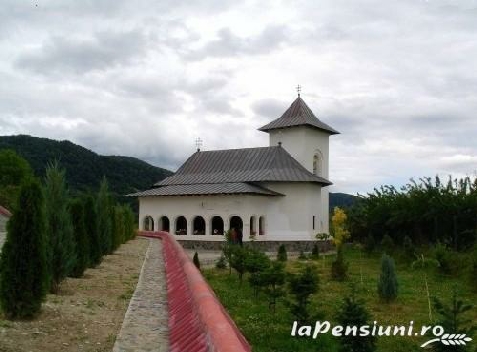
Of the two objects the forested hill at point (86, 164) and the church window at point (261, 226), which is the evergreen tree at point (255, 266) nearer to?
the church window at point (261, 226)

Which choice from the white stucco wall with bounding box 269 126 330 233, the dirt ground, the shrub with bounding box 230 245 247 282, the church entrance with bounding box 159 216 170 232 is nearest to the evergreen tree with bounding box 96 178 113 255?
the shrub with bounding box 230 245 247 282

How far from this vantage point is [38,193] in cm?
709

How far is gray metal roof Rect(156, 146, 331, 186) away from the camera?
3212cm

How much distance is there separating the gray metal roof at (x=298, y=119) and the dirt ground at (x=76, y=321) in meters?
25.6

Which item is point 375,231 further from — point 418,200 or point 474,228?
point 474,228

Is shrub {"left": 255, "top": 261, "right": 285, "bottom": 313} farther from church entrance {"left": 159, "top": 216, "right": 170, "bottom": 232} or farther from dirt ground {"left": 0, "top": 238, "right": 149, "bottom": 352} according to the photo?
church entrance {"left": 159, "top": 216, "right": 170, "bottom": 232}

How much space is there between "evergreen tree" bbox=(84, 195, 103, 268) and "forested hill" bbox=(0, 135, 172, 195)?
44.0 metres

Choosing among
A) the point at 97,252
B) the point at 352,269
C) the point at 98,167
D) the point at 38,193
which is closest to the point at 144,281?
the point at 97,252

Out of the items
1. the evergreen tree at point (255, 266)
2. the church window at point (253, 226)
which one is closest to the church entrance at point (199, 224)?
the church window at point (253, 226)

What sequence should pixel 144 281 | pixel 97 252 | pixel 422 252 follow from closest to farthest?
pixel 144 281 → pixel 97 252 → pixel 422 252

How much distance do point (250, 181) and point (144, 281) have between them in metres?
21.9

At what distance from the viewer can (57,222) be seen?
880cm

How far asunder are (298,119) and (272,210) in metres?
6.98

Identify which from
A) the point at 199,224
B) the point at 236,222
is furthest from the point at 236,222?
the point at 199,224
